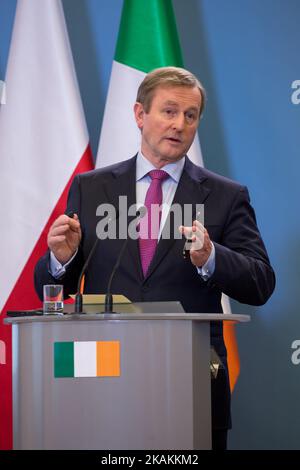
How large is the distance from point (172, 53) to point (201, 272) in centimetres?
170

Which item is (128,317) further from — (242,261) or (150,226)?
(150,226)

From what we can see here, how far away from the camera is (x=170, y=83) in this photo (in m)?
3.19

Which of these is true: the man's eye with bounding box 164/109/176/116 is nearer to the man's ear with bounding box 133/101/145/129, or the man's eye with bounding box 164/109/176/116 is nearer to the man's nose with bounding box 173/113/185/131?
the man's nose with bounding box 173/113/185/131

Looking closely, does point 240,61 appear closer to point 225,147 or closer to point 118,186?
point 225,147

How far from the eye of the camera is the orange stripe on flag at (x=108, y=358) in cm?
220

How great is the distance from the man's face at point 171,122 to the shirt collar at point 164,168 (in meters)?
0.02

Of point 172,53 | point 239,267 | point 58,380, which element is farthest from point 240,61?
point 58,380

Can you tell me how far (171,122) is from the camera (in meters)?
3.16

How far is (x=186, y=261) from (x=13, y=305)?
1.33m

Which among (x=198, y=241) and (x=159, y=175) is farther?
(x=159, y=175)

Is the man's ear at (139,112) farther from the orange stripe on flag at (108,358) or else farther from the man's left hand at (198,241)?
the orange stripe on flag at (108,358)

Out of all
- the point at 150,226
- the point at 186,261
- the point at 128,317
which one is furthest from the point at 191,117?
the point at 128,317

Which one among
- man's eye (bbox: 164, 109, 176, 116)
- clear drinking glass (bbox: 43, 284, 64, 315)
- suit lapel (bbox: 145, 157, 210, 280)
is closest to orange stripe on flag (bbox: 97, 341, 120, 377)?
clear drinking glass (bbox: 43, 284, 64, 315)

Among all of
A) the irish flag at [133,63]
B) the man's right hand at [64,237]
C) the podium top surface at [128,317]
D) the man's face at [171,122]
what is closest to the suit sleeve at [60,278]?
the man's right hand at [64,237]
